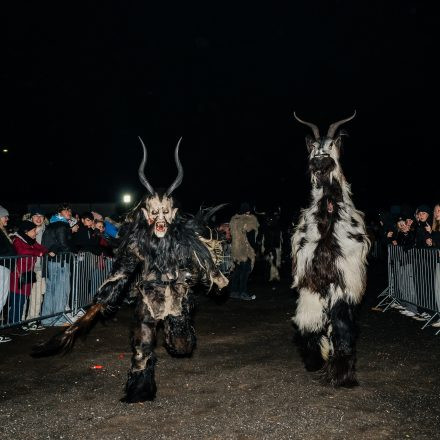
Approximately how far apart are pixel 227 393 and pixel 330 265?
1.79 m

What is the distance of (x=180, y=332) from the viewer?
17.8 ft

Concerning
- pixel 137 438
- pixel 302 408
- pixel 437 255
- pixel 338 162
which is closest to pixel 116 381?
pixel 137 438

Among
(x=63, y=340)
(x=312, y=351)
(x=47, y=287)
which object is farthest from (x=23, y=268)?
(x=312, y=351)

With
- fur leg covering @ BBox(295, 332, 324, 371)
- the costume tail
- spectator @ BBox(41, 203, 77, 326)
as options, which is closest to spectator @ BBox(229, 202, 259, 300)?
spectator @ BBox(41, 203, 77, 326)

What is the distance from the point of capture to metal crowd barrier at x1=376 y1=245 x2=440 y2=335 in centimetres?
886

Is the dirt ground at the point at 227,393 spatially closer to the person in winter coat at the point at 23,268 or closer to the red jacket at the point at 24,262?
the person in winter coat at the point at 23,268

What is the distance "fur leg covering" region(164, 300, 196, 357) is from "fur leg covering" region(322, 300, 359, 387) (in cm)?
157

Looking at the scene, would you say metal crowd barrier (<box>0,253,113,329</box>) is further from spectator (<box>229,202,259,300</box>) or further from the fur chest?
spectator (<box>229,202,259,300</box>)

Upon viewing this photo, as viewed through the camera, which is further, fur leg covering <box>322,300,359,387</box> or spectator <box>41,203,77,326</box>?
spectator <box>41,203,77,326</box>

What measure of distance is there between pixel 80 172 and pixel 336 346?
46.0 metres

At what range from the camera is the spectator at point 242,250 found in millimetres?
12836

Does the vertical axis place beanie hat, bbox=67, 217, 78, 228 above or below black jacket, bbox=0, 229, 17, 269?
above

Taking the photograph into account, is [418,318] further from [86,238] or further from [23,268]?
[23,268]

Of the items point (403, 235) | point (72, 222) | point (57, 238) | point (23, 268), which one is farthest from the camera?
point (403, 235)
